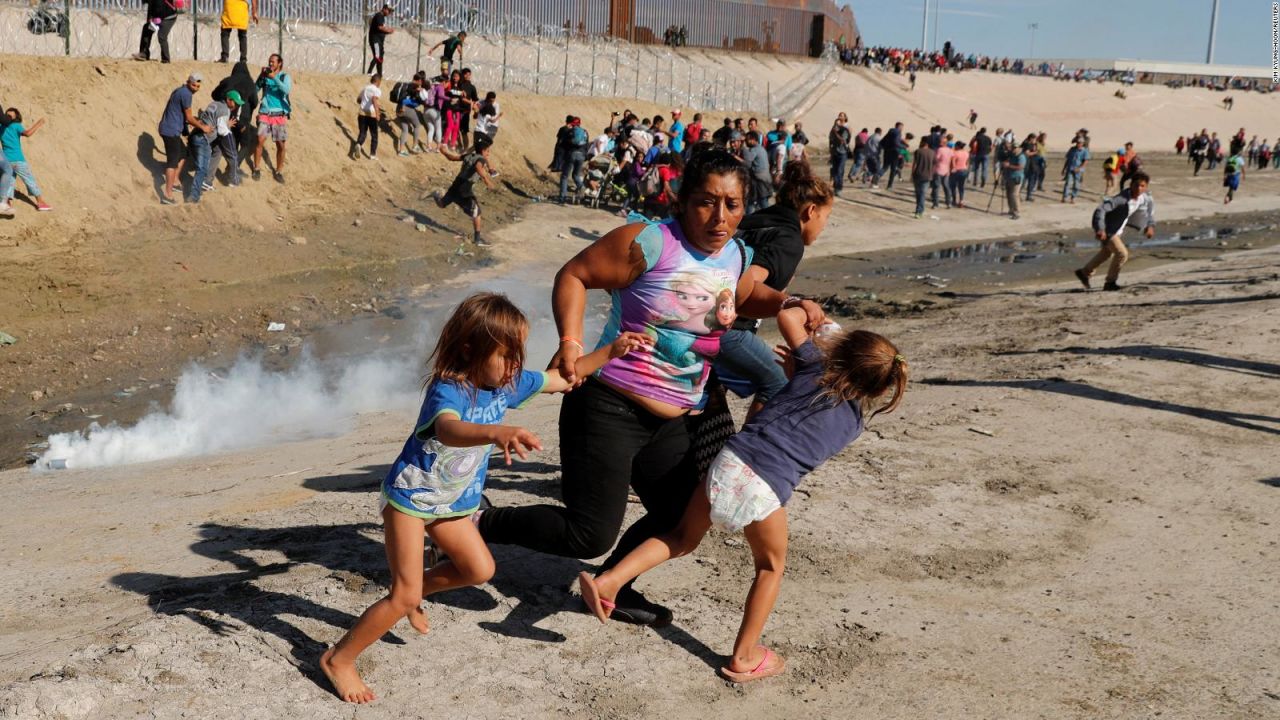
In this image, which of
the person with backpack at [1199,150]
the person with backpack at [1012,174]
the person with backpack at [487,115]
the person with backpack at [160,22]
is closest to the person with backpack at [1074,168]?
the person with backpack at [1012,174]

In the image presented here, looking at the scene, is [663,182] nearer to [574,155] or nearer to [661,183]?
[661,183]

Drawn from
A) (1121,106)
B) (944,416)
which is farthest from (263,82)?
(1121,106)

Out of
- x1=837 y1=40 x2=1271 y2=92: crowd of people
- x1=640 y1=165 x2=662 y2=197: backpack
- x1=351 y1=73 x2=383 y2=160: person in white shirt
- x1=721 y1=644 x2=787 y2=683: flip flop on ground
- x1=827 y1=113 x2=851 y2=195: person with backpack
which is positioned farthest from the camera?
x1=837 y1=40 x2=1271 y2=92: crowd of people

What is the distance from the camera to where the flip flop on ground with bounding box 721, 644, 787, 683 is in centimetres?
400

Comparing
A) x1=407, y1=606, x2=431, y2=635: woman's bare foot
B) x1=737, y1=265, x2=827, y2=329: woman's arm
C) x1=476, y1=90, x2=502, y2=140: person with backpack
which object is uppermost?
x1=476, y1=90, x2=502, y2=140: person with backpack

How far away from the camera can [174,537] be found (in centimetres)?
539

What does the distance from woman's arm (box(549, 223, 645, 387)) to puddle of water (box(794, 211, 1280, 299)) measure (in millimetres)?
12638

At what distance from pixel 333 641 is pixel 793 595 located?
187cm

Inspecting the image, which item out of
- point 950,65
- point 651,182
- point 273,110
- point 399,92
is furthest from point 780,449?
point 950,65

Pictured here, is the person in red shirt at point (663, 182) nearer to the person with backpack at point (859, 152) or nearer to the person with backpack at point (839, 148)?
the person with backpack at point (839, 148)

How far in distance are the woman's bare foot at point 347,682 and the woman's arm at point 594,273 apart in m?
1.20

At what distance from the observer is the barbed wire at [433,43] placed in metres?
19.1

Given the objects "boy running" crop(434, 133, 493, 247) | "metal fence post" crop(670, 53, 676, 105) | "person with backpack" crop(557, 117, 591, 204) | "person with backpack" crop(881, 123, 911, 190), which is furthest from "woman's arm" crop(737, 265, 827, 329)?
"metal fence post" crop(670, 53, 676, 105)

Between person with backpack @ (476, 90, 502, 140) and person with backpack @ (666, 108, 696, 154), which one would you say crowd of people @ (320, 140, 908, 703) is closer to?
person with backpack @ (476, 90, 502, 140)
